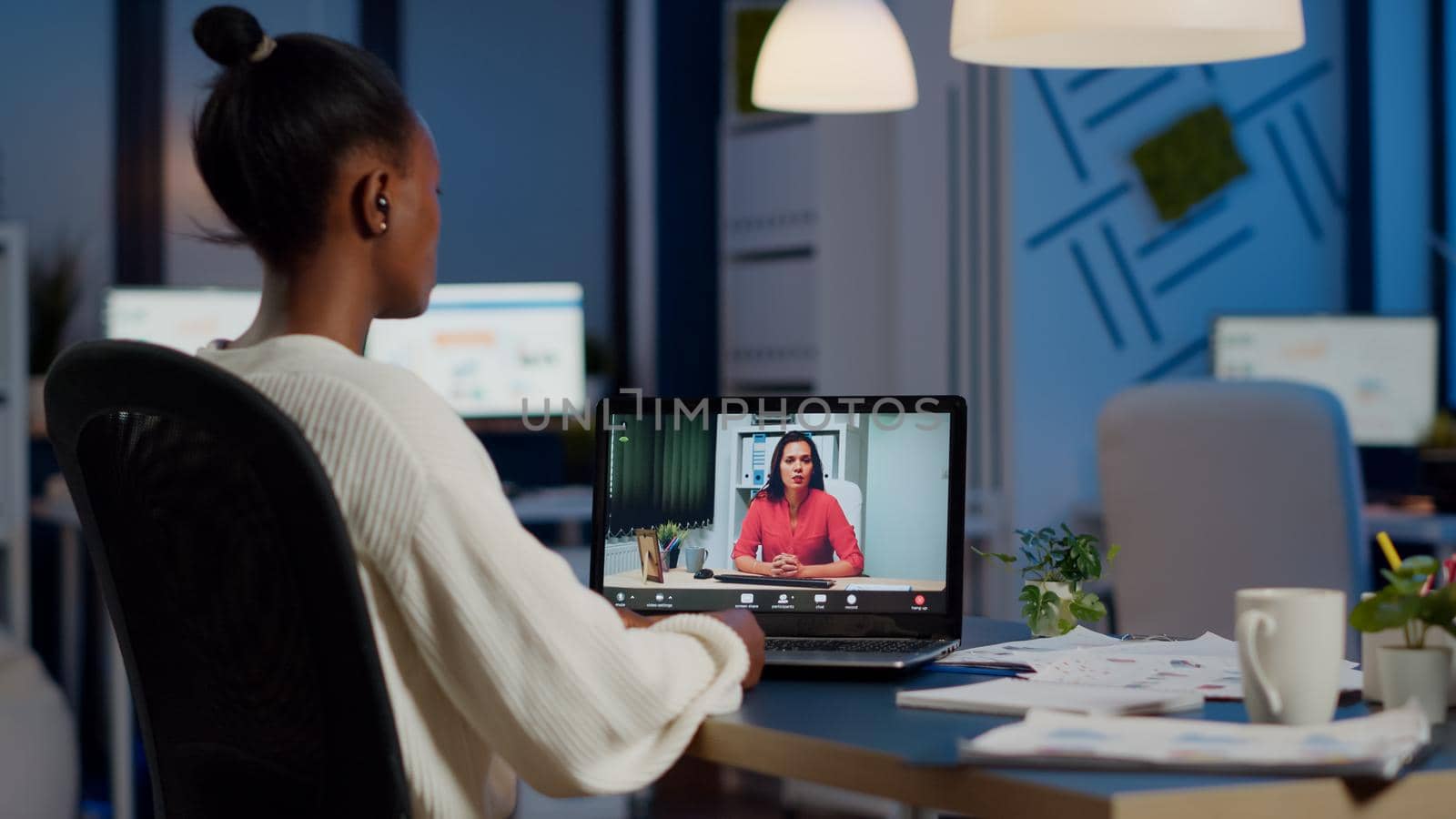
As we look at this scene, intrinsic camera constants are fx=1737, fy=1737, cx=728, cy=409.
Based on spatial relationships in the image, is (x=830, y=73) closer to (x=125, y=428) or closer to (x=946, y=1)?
(x=946, y=1)

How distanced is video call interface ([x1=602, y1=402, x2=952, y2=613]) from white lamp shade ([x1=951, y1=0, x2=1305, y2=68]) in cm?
41

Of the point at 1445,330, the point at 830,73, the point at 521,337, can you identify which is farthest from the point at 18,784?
the point at 1445,330

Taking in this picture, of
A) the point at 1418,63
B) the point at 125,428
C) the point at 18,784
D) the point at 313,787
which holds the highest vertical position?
the point at 1418,63

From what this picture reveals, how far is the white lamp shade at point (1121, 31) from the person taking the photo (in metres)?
1.72

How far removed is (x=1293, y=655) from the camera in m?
1.26

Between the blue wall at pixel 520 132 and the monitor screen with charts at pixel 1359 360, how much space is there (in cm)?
199

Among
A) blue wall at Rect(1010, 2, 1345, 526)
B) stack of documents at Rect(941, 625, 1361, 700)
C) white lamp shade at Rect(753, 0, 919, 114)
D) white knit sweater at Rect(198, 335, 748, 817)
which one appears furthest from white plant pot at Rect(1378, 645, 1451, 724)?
blue wall at Rect(1010, 2, 1345, 526)

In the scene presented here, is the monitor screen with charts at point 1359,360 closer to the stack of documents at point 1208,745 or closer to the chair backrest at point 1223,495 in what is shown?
the chair backrest at point 1223,495

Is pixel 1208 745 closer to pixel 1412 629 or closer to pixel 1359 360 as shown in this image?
pixel 1412 629

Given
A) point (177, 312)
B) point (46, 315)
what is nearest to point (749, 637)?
point (177, 312)

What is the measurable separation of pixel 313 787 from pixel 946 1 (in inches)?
135

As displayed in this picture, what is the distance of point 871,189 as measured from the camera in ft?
15.3

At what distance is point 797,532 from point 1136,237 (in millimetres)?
Result: 2765

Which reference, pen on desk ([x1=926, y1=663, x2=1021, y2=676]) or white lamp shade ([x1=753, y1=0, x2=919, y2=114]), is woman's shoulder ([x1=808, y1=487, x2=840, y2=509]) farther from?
white lamp shade ([x1=753, y1=0, x2=919, y2=114])
